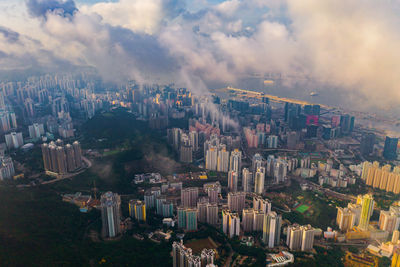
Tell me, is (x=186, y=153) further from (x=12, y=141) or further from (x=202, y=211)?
(x=12, y=141)

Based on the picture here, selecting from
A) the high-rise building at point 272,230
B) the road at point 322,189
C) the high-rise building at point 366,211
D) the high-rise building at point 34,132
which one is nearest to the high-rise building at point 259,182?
the road at point 322,189

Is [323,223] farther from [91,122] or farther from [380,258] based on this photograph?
[91,122]

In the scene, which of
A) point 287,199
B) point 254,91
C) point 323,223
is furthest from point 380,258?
point 254,91

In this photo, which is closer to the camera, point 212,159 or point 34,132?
point 212,159

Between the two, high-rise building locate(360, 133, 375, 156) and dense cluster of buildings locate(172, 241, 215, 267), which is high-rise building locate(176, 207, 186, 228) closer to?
dense cluster of buildings locate(172, 241, 215, 267)

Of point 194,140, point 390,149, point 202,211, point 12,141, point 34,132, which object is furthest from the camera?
point 34,132

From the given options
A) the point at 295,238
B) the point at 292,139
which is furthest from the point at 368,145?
the point at 295,238

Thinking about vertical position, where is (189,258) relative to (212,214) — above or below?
above

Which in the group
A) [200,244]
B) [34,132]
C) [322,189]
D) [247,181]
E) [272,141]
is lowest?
[200,244]

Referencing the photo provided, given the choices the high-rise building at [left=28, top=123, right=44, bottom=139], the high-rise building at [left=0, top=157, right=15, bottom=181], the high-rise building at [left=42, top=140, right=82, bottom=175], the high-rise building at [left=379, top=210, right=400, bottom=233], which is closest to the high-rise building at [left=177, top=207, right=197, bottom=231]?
the high-rise building at [left=379, top=210, right=400, bottom=233]
